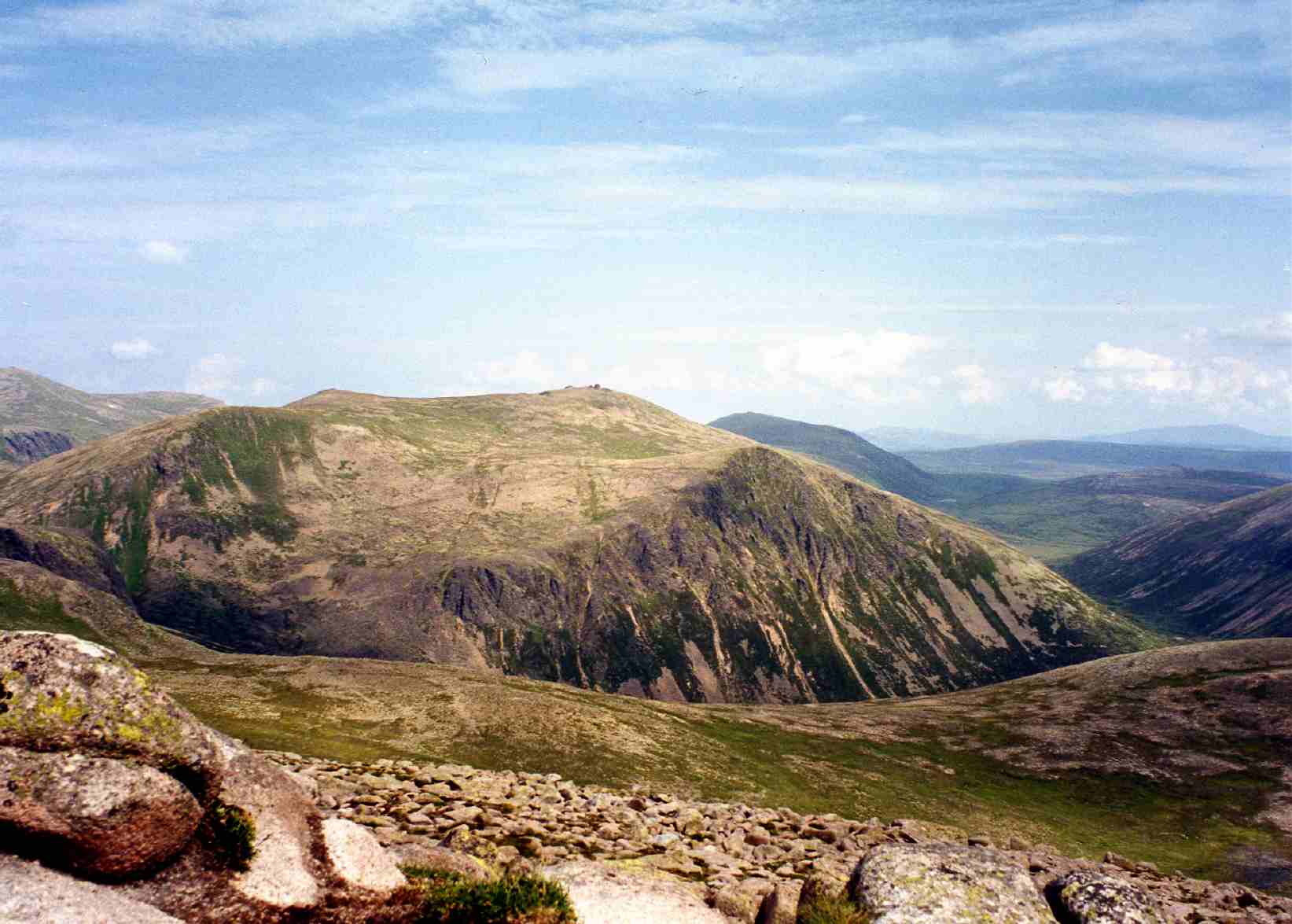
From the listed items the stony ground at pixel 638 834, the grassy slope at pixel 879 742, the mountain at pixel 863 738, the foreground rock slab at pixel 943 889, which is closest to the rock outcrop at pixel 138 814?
the stony ground at pixel 638 834

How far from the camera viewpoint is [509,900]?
62.7 feet

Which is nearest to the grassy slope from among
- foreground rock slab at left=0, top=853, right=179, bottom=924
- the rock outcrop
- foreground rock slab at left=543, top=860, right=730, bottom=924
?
foreground rock slab at left=543, top=860, right=730, bottom=924

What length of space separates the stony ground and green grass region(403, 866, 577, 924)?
396 centimetres

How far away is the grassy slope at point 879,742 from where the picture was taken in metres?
80.3

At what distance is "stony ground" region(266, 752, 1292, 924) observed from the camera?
30109 millimetres

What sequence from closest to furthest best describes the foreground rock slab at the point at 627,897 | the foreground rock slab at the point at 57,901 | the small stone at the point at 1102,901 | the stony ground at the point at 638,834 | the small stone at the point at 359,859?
the foreground rock slab at the point at 57,901
the small stone at the point at 359,859
the small stone at the point at 1102,901
the foreground rock slab at the point at 627,897
the stony ground at the point at 638,834

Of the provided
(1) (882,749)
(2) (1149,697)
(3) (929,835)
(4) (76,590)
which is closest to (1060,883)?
(3) (929,835)

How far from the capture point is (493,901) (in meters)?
19.0

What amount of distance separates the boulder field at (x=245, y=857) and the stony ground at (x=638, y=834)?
297 mm

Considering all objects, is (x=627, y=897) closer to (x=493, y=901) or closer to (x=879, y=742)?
(x=493, y=901)

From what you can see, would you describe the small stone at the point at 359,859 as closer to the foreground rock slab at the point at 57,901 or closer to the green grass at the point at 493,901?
the green grass at the point at 493,901

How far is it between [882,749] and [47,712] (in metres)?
130

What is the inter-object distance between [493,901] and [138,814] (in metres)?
8.96

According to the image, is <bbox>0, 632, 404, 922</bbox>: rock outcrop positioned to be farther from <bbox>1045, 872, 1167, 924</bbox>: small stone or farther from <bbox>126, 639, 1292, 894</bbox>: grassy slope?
<bbox>126, 639, 1292, 894</bbox>: grassy slope
